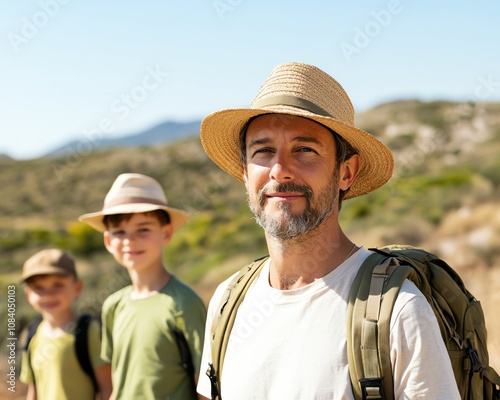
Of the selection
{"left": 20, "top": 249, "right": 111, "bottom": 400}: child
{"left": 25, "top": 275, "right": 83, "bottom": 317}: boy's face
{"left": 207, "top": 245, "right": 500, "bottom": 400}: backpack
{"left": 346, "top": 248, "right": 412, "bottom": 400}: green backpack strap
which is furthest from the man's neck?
{"left": 25, "top": 275, "right": 83, "bottom": 317}: boy's face

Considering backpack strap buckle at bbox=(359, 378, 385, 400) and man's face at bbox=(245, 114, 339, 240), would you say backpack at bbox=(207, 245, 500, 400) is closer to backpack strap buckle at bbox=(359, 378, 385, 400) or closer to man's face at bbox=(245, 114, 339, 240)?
backpack strap buckle at bbox=(359, 378, 385, 400)

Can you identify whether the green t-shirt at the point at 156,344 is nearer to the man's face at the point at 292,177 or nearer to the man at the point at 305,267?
the man at the point at 305,267

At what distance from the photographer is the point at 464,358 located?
2.23 m

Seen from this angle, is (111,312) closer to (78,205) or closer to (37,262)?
(37,262)

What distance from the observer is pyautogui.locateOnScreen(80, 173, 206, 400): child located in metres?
3.55

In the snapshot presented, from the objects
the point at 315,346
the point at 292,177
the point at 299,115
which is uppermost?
the point at 299,115

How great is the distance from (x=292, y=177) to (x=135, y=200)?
198cm

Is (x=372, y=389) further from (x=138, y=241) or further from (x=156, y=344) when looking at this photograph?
(x=138, y=241)

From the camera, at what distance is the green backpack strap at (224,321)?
2.55 meters

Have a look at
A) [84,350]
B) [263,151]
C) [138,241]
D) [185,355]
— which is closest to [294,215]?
[263,151]

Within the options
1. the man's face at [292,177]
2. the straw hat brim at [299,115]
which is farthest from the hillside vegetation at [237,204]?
the man's face at [292,177]

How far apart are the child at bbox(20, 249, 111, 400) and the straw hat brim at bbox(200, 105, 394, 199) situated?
67.6 inches

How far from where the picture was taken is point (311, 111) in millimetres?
2508

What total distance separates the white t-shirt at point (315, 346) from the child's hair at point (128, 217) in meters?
1.71
